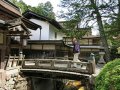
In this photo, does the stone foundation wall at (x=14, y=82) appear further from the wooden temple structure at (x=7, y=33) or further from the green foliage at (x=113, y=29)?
the green foliage at (x=113, y=29)

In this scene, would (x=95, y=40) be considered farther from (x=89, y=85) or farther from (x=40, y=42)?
(x=89, y=85)

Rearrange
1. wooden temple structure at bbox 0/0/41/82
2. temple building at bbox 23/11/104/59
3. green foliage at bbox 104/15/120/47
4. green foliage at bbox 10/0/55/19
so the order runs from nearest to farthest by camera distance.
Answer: wooden temple structure at bbox 0/0/41/82
green foliage at bbox 104/15/120/47
temple building at bbox 23/11/104/59
green foliage at bbox 10/0/55/19

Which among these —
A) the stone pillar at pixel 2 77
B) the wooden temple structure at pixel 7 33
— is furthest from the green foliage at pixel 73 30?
the stone pillar at pixel 2 77

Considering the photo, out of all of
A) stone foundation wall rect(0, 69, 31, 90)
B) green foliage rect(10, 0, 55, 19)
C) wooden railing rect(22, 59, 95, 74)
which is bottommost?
stone foundation wall rect(0, 69, 31, 90)

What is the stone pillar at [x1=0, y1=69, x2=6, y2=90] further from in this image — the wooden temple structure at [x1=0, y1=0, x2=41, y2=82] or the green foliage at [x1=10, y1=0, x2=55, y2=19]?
the green foliage at [x1=10, y1=0, x2=55, y2=19]

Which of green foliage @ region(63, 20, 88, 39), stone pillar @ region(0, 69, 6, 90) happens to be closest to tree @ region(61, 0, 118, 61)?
green foliage @ region(63, 20, 88, 39)

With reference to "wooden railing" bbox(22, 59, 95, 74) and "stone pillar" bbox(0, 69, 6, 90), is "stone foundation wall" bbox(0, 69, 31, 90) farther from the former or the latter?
"wooden railing" bbox(22, 59, 95, 74)

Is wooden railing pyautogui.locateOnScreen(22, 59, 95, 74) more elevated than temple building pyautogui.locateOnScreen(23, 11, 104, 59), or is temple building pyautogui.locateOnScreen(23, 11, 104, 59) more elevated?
temple building pyautogui.locateOnScreen(23, 11, 104, 59)

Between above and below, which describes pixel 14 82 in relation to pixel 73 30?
below

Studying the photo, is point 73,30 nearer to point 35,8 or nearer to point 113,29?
point 113,29

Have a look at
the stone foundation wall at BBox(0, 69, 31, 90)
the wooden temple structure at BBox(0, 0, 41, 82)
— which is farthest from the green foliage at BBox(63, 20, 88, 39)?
the stone foundation wall at BBox(0, 69, 31, 90)

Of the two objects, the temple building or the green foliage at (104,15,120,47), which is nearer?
the green foliage at (104,15,120,47)

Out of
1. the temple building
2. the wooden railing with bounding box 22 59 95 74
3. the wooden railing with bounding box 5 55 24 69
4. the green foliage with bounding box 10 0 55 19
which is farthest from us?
the green foliage with bounding box 10 0 55 19

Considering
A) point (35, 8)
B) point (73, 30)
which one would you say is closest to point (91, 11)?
point (73, 30)
